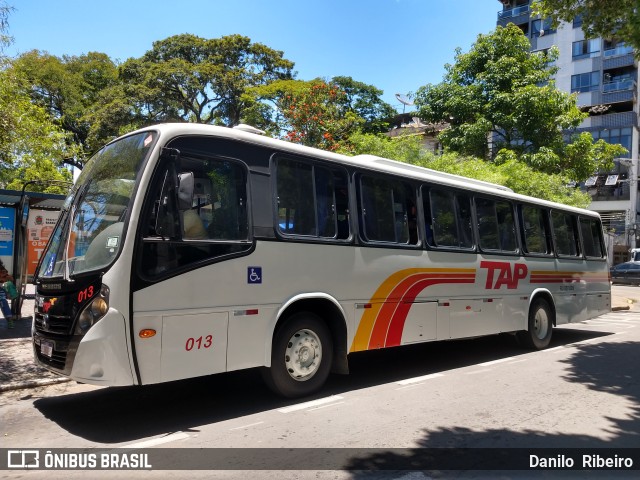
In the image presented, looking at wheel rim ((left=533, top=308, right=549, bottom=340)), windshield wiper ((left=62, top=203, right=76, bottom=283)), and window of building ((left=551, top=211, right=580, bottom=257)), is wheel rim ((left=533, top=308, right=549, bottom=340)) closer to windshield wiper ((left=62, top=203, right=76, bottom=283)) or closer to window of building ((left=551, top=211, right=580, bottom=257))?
window of building ((left=551, top=211, right=580, bottom=257))

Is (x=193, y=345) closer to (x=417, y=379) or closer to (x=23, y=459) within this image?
(x=23, y=459)

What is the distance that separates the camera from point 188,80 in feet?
105

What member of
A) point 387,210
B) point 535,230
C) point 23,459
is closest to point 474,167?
point 535,230

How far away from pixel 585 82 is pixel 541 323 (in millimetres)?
39155

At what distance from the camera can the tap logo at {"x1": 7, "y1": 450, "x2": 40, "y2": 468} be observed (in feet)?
13.6

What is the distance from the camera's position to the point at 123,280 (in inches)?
184

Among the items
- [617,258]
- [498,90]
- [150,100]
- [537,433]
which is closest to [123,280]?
[537,433]

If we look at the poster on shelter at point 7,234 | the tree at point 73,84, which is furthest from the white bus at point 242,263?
the tree at point 73,84

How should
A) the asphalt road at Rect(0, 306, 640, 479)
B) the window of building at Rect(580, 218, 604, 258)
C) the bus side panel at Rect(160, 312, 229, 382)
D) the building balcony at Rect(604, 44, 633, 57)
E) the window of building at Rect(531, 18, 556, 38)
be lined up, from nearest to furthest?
the asphalt road at Rect(0, 306, 640, 479), the bus side panel at Rect(160, 312, 229, 382), the window of building at Rect(580, 218, 604, 258), the building balcony at Rect(604, 44, 633, 57), the window of building at Rect(531, 18, 556, 38)

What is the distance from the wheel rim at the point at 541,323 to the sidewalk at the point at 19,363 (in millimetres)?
8289

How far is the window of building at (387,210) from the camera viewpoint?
23.0 feet

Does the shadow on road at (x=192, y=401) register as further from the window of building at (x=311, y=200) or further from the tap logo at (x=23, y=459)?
the window of building at (x=311, y=200)

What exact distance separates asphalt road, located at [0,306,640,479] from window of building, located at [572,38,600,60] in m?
41.5

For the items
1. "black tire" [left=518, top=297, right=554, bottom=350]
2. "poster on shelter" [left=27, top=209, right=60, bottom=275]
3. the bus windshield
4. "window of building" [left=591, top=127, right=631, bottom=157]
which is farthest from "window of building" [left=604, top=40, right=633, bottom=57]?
the bus windshield
